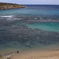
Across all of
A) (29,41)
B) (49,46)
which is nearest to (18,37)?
(29,41)

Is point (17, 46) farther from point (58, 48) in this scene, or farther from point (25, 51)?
point (58, 48)

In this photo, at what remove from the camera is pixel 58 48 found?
18.3 meters

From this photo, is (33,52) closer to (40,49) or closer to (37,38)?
(40,49)

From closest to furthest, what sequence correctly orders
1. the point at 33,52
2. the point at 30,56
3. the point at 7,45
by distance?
the point at 30,56 → the point at 33,52 → the point at 7,45

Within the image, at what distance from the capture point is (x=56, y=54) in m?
15.7

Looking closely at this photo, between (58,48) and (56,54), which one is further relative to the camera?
(58,48)

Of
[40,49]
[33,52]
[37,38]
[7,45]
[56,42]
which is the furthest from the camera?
[37,38]

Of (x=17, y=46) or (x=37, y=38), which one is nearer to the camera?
(x=17, y=46)

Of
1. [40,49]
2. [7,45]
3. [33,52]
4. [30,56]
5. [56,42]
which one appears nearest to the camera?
[30,56]

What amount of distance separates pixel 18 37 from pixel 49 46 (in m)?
5.72

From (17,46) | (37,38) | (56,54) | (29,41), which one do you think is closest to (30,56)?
(56,54)

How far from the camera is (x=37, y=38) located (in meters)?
22.3

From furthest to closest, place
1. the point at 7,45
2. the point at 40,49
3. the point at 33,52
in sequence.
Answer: the point at 7,45, the point at 40,49, the point at 33,52

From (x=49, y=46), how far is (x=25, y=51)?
353 cm
